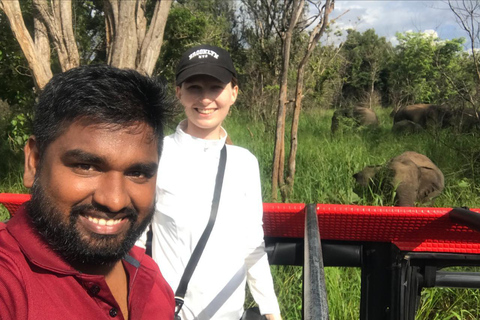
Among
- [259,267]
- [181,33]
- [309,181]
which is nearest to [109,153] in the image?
[259,267]

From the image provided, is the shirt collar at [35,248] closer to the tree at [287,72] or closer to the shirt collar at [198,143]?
the shirt collar at [198,143]

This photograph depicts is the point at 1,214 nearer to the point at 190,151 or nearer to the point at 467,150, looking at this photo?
the point at 190,151

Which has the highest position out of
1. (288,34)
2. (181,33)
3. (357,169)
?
(181,33)

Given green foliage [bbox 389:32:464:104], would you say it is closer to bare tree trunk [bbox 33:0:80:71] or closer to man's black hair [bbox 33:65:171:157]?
bare tree trunk [bbox 33:0:80:71]

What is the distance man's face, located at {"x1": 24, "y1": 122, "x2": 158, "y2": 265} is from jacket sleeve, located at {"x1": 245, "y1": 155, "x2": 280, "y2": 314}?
0.70 metres

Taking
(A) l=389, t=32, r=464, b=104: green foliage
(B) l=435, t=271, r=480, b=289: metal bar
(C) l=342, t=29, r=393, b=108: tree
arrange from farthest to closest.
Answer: (C) l=342, t=29, r=393, b=108: tree → (A) l=389, t=32, r=464, b=104: green foliage → (B) l=435, t=271, r=480, b=289: metal bar

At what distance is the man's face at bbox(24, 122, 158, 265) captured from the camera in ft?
3.03

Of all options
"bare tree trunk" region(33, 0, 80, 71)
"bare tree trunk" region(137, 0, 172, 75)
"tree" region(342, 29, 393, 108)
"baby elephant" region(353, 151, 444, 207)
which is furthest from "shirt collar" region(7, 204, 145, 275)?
"tree" region(342, 29, 393, 108)

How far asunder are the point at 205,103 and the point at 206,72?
110 millimetres

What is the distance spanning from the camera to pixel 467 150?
612cm

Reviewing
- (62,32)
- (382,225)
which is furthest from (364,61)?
(382,225)

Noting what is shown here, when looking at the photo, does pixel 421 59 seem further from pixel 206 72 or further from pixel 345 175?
pixel 206 72

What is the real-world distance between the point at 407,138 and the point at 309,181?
12.7ft

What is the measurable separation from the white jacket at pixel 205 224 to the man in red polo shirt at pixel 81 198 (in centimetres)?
53
